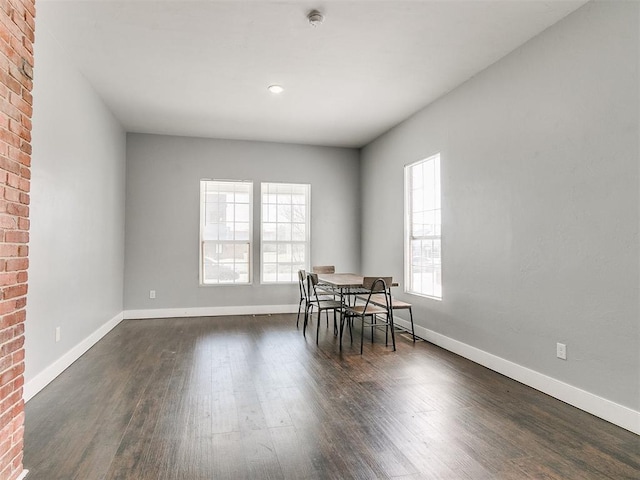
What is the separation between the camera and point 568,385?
286 centimetres

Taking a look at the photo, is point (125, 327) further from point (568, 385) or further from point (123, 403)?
point (568, 385)

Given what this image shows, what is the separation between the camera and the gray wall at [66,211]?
301 cm

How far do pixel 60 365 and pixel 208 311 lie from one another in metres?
2.84

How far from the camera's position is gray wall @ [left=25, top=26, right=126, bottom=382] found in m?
3.01

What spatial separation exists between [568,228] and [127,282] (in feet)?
18.8

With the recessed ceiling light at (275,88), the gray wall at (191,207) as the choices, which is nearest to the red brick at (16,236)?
the recessed ceiling light at (275,88)

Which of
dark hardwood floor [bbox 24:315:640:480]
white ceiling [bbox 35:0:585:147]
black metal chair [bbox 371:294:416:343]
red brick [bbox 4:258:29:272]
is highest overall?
white ceiling [bbox 35:0:585:147]

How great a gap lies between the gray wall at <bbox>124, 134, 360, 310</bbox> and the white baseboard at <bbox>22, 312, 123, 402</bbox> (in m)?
1.23

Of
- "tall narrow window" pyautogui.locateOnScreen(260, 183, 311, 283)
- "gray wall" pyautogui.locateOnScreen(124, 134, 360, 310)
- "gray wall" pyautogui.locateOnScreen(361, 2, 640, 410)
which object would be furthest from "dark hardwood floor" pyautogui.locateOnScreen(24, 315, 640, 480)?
"tall narrow window" pyautogui.locateOnScreen(260, 183, 311, 283)

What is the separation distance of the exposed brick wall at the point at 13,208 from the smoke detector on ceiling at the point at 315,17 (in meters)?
1.74

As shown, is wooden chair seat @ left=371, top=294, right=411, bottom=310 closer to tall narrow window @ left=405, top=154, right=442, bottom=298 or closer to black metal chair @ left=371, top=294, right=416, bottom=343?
black metal chair @ left=371, top=294, right=416, bottom=343

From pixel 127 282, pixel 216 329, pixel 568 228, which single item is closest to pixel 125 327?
pixel 127 282

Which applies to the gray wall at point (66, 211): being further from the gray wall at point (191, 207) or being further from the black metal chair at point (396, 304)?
the black metal chair at point (396, 304)

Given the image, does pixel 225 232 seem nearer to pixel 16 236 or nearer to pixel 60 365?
pixel 60 365
